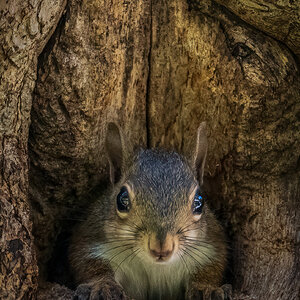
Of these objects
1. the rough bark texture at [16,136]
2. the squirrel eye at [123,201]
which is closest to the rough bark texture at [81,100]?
the rough bark texture at [16,136]

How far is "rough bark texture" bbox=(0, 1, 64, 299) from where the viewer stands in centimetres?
235

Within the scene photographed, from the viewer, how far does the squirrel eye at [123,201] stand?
2.80m

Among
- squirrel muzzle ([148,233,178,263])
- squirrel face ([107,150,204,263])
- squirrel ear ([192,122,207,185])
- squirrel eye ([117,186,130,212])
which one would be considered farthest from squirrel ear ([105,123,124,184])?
squirrel muzzle ([148,233,178,263])

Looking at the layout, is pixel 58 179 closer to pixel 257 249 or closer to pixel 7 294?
pixel 7 294

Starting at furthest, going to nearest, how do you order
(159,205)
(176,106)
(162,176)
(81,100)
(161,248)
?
(176,106)
(81,100)
(162,176)
(159,205)
(161,248)

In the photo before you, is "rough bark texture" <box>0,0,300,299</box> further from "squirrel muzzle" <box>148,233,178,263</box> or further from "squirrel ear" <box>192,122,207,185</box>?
"squirrel muzzle" <box>148,233,178,263</box>

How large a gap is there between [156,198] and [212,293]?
0.62 meters

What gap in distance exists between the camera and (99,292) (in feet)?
8.89

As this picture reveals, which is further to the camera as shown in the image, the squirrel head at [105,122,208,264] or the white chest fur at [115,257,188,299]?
the white chest fur at [115,257,188,299]

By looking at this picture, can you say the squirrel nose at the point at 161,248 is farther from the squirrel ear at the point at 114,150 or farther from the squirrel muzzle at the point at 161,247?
the squirrel ear at the point at 114,150

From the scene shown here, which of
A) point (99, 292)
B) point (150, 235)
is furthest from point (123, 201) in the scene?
point (99, 292)

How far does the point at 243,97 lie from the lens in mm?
2920

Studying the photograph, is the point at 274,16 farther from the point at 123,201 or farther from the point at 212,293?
the point at 212,293

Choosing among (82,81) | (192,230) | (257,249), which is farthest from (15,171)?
(257,249)
